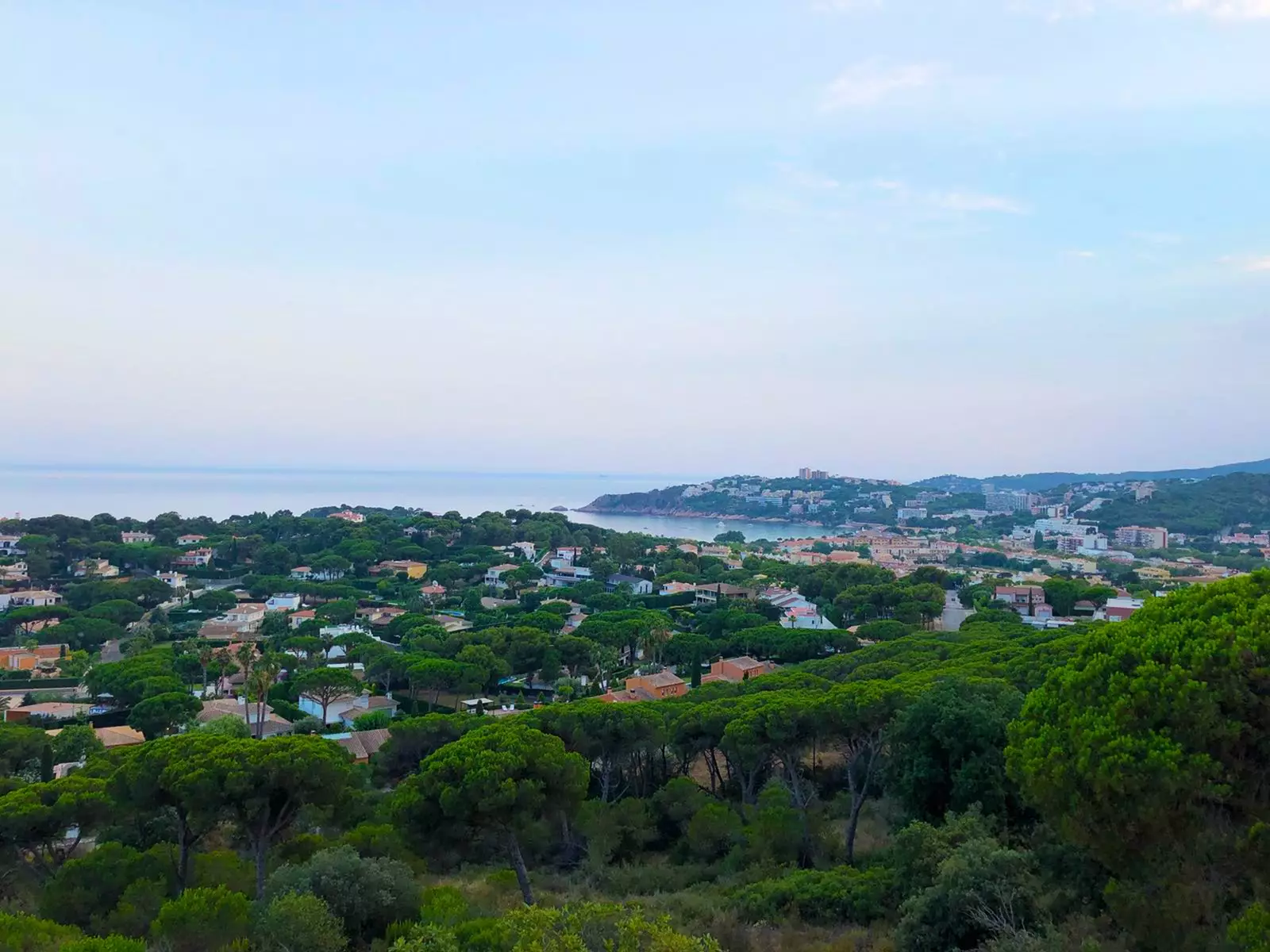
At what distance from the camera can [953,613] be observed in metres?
33.8

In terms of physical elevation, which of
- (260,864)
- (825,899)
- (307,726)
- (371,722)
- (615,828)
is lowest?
(371,722)

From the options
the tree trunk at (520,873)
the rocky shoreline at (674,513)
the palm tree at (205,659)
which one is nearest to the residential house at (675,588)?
the palm tree at (205,659)

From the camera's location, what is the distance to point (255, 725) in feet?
62.6

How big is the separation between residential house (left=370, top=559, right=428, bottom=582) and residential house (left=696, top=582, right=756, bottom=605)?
17.2m

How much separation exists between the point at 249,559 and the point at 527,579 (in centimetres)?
2063

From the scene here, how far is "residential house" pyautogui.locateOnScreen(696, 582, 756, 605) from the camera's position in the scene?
38.4 metres

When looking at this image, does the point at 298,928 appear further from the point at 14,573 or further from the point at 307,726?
the point at 14,573

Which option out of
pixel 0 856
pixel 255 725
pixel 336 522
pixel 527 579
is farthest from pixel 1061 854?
pixel 336 522

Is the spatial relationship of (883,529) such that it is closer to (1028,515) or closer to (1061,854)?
(1028,515)

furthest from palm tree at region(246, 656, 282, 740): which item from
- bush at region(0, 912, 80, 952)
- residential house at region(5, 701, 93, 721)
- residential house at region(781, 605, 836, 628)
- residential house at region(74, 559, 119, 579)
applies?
residential house at region(74, 559, 119, 579)

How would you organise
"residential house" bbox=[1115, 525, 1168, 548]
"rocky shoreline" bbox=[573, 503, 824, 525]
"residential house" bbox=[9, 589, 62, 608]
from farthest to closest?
"rocky shoreline" bbox=[573, 503, 824, 525]
"residential house" bbox=[1115, 525, 1168, 548]
"residential house" bbox=[9, 589, 62, 608]

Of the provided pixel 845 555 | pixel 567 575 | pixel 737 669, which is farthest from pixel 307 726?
pixel 845 555

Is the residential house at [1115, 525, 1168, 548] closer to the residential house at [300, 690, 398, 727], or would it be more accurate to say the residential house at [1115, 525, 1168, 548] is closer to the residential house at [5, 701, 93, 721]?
the residential house at [300, 690, 398, 727]

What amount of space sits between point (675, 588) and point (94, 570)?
33507mm
